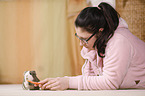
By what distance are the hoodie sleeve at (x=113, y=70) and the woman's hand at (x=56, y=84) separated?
0.05m

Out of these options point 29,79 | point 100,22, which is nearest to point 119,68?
point 100,22

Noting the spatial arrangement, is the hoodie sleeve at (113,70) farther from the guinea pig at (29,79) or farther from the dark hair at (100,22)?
the guinea pig at (29,79)

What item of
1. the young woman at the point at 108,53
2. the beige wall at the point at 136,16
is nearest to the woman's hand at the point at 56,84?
the young woman at the point at 108,53

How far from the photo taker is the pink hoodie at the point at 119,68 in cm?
83

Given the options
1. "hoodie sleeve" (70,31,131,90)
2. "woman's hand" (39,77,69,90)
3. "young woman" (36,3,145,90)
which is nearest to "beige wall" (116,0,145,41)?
"young woman" (36,3,145,90)

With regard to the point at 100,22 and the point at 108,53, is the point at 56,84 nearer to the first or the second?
the point at 108,53

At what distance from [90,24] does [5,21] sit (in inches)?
54.3

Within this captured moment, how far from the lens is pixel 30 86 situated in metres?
0.91

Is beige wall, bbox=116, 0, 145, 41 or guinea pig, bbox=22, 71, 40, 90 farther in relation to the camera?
beige wall, bbox=116, 0, 145, 41

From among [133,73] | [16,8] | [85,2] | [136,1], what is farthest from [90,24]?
[16,8]

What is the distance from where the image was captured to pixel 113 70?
2.72 ft

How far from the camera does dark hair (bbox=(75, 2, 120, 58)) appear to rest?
35.7 inches

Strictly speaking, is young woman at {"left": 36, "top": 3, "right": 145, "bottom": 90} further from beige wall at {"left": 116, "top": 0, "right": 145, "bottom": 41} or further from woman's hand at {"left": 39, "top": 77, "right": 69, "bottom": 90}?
beige wall at {"left": 116, "top": 0, "right": 145, "bottom": 41}

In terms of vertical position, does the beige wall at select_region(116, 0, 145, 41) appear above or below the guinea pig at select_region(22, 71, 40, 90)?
above
